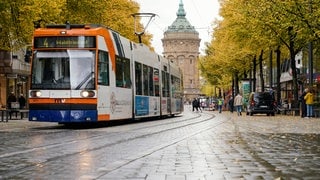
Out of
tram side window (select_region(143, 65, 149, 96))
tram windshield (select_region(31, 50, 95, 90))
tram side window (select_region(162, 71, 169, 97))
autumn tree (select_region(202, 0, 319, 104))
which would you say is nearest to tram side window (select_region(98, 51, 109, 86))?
tram windshield (select_region(31, 50, 95, 90))

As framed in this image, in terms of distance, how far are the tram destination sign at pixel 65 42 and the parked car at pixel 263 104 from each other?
24.7 metres

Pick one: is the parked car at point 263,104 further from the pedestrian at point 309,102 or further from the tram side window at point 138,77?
the tram side window at point 138,77

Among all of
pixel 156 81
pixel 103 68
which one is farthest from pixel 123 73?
pixel 156 81

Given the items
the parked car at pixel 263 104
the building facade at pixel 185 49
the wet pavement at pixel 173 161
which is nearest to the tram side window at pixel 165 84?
the parked car at pixel 263 104

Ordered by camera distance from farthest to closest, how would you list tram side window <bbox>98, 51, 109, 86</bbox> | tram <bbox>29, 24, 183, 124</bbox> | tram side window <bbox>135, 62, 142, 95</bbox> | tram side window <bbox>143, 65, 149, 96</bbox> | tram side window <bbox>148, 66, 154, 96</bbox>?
tram side window <bbox>148, 66, 154, 96</bbox> < tram side window <bbox>143, 65, 149, 96</bbox> < tram side window <bbox>135, 62, 142, 95</bbox> < tram side window <bbox>98, 51, 109, 86</bbox> < tram <bbox>29, 24, 183, 124</bbox>

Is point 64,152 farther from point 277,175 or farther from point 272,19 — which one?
point 272,19

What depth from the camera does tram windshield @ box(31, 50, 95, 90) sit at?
20.7 meters

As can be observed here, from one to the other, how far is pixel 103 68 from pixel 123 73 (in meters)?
2.61

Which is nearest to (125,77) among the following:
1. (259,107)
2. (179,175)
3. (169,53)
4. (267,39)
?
(267,39)

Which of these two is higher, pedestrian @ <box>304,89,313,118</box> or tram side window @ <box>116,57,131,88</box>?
tram side window @ <box>116,57,131,88</box>

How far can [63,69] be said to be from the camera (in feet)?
68.2

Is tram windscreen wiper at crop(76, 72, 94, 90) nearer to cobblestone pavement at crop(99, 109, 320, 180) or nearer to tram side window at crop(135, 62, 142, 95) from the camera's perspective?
tram side window at crop(135, 62, 142, 95)

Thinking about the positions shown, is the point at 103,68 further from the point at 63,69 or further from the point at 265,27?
the point at 265,27

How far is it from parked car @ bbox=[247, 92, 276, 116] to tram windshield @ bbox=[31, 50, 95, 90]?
974 inches
